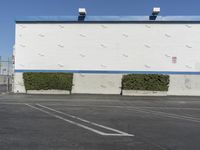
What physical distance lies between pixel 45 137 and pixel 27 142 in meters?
0.67

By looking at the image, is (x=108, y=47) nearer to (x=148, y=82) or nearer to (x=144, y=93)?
(x=148, y=82)

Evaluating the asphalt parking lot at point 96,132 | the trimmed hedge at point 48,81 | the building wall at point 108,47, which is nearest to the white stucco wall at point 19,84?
the building wall at point 108,47

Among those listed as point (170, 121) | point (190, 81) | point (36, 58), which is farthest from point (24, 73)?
point (170, 121)

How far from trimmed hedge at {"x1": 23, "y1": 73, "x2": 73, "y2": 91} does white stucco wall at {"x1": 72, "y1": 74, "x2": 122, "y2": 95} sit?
92 cm

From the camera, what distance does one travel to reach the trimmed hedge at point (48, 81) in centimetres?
2506

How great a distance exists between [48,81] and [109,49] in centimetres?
572

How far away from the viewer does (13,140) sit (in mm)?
8047

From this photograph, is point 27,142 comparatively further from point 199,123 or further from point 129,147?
point 199,123

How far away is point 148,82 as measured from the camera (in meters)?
24.7
